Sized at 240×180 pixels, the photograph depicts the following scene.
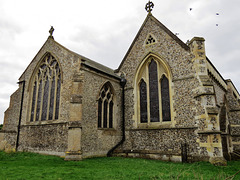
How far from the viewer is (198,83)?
11312 millimetres

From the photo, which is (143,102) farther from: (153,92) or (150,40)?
(150,40)

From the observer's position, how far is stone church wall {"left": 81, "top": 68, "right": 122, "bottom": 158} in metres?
11.6

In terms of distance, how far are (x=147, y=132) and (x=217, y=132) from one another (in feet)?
14.7

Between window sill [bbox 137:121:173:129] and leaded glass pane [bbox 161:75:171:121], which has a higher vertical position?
leaded glass pane [bbox 161:75:171:121]

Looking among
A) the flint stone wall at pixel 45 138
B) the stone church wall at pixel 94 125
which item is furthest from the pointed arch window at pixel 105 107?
the flint stone wall at pixel 45 138

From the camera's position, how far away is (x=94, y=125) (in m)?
12.3

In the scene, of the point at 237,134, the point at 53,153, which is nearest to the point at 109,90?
the point at 53,153

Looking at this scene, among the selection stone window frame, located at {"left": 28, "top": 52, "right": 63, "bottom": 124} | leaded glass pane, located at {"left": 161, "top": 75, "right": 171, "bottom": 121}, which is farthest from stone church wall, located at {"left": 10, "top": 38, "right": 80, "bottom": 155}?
leaded glass pane, located at {"left": 161, "top": 75, "right": 171, "bottom": 121}

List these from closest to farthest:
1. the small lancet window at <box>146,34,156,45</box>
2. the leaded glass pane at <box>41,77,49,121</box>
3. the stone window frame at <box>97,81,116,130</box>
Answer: the stone window frame at <box>97,81,116,130</box> < the leaded glass pane at <box>41,77,49,121</box> < the small lancet window at <box>146,34,156,45</box>

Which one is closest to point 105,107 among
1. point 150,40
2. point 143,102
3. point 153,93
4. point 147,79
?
point 143,102

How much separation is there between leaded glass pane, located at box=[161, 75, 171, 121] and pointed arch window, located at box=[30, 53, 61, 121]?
294 inches

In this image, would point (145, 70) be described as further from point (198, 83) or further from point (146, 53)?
point (198, 83)

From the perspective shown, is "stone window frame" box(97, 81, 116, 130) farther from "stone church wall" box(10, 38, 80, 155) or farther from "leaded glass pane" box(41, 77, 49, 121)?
"leaded glass pane" box(41, 77, 49, 121)

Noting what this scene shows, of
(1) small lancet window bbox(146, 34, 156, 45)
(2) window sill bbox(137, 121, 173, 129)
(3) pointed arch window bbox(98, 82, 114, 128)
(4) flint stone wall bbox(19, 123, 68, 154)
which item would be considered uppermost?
(1) small lancet window bbox(146, 34, 156, 45)
